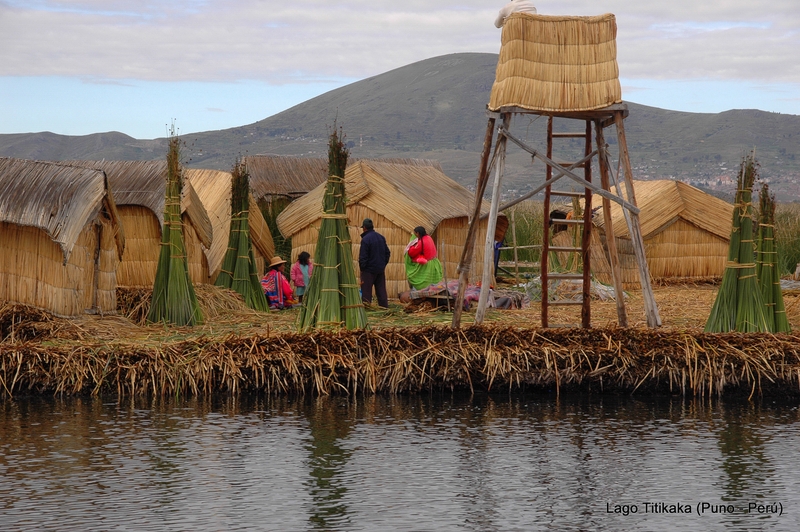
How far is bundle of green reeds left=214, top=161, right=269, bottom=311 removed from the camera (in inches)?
590

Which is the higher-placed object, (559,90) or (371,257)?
(559,90)

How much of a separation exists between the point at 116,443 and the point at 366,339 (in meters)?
2.86

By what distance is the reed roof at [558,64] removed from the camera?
11.0 metres

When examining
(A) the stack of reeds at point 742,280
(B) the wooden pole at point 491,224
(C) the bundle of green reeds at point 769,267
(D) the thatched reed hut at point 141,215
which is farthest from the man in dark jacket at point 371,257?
(C) the bundle of green reeds at point 769,267

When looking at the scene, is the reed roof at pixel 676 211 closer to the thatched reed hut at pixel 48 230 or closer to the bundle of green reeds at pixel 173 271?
the bundle of green reeds at pixel 173 271

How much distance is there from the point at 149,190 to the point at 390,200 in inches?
160

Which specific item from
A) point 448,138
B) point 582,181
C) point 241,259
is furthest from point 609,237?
point 448,138

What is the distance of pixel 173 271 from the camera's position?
1275 centimetres

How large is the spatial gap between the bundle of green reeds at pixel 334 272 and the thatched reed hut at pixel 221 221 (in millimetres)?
5318

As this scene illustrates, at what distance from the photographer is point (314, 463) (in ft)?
27.0

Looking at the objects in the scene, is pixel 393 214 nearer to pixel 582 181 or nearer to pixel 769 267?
pixel 582 181

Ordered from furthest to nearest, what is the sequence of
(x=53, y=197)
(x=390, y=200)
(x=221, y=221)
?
(x=221, y=221) → (x=390, y=200) → (x=53, y=197)

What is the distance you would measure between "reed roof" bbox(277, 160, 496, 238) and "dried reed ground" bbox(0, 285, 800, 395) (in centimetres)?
651

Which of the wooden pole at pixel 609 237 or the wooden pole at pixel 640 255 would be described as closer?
the wooden pole at pixel 640 255
